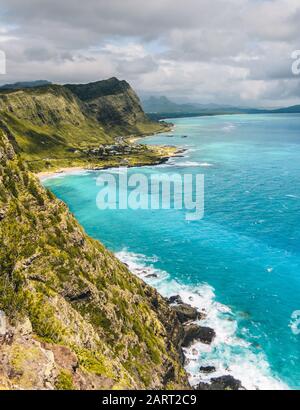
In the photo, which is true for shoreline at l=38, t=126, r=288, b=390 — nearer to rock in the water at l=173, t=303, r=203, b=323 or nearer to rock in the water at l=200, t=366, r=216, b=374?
rock in the water at l=200, t=366, r=216, b=374

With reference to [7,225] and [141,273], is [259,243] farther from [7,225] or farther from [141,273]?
[7,225]

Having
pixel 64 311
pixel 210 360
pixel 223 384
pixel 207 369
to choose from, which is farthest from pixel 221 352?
pixel 64 311

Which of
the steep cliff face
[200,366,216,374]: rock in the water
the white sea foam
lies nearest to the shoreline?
the white sea foam

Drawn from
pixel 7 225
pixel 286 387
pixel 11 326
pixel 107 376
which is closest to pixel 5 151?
pixel 7 225

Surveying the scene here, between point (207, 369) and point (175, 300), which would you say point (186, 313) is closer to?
point (175, 300)

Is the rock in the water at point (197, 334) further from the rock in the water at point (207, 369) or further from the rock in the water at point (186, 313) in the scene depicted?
the rock in the water at point (207, 369)

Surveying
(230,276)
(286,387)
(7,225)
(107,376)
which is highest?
(7,225)

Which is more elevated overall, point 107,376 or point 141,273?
point 107,376
